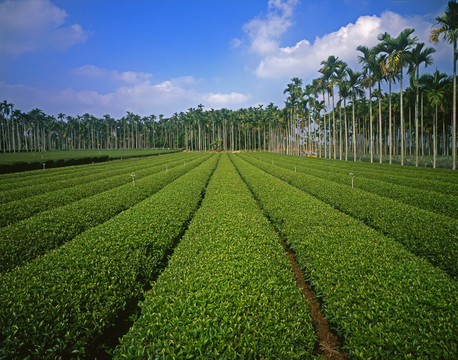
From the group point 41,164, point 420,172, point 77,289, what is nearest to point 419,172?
point 420,172

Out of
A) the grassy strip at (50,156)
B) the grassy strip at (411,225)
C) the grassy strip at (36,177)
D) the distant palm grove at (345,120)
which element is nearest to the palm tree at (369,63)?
the distant palm grove at (345,120)

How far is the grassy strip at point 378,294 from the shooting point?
345 cm

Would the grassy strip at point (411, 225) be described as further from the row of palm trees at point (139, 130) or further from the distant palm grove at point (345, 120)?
the row of palm trees at point (139, 130)

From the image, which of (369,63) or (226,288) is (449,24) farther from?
(226,288)

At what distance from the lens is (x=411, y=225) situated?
27.7 ft

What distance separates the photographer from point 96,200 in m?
12.6

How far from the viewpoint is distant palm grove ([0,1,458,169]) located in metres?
35.1

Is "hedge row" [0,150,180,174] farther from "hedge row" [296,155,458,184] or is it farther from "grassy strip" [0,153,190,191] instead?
"hedge row" [296,155,458,184]

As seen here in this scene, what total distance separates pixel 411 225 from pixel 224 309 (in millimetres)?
8610

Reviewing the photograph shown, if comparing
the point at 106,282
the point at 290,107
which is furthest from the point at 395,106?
the point at 106,282

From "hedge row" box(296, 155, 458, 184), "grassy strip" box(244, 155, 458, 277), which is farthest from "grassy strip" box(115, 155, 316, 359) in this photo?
"hedge row" box(296, 155, 458, 184)

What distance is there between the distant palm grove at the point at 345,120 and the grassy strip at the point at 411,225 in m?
24.9

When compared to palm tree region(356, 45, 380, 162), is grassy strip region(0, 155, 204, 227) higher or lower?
lower

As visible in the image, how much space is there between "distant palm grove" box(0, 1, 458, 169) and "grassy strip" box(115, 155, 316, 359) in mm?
33780
